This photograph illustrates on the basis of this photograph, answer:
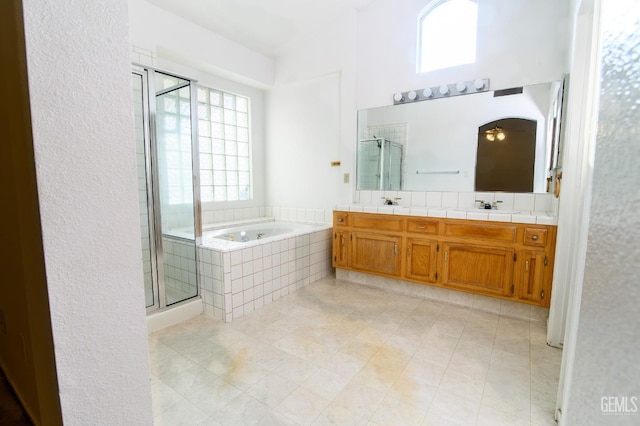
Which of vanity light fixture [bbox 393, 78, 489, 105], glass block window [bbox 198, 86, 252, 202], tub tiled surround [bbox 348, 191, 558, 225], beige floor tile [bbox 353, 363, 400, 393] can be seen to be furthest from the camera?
glass block window [bbox 198, 86, 252, 202]

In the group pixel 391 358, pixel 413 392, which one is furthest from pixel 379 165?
pixel 413 392

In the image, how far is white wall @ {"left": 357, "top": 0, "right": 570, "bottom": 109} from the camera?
2479 millimetres

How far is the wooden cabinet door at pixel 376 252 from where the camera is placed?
293 centimetres

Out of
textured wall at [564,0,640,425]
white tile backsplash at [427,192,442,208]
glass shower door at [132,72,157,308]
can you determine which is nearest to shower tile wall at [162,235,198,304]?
glass shower door at [132,72,157,308]

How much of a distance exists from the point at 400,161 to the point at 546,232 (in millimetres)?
1493

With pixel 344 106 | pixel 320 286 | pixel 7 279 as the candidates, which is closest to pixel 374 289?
pixel 320 286

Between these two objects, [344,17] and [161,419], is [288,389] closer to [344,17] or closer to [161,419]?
[161,419]

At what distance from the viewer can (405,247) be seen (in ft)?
9.41

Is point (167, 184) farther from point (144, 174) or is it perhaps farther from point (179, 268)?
point (179, 268)

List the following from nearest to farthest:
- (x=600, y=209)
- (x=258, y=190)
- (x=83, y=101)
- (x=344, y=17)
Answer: (x=600, y=209) → (x=83, y=101) → (x=344, y=17) → (x=258, y=190)

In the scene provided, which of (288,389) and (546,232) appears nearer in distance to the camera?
(288,389)

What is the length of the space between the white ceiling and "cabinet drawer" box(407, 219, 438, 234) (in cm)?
241

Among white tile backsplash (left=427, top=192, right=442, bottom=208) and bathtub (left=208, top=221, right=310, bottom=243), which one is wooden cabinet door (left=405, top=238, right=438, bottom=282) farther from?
bathtub (left=208, top=221, right=310, bottom=243)

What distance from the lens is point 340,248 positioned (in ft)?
10.8
